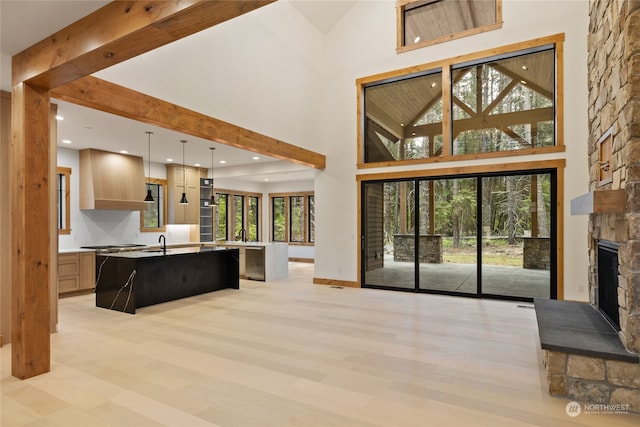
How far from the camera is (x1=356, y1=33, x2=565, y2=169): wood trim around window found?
5691mm

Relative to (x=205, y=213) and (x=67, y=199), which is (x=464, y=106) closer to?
(x=205, y=213)

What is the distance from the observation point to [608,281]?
362 centimetres

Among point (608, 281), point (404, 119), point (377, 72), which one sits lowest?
point (608, 281)

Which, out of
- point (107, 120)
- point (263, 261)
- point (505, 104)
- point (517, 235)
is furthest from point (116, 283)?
point (505, 104)

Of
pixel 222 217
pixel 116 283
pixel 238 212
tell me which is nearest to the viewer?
pixel 116 283

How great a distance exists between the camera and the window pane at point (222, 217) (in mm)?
11227

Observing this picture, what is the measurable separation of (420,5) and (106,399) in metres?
7.87

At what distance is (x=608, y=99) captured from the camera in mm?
3488

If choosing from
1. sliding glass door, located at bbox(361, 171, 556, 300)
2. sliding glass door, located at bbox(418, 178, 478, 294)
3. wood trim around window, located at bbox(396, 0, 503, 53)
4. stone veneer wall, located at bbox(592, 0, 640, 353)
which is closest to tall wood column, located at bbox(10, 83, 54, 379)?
stone veneer wall, located at bbox(592, 0, 640, 353)

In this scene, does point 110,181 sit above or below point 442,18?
below

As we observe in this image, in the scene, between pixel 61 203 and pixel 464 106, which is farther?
pixel 61 203

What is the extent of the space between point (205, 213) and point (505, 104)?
7.68 m

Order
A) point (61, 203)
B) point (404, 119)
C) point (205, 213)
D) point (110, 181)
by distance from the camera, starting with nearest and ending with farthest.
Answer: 1. point (61, 203)
2. point (404, 119)
3. point (110, 181)
4. point (205, 213)

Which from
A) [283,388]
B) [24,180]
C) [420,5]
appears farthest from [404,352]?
[420,5]
